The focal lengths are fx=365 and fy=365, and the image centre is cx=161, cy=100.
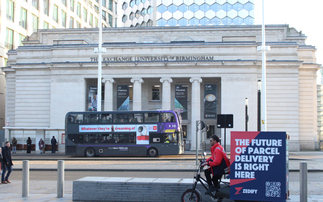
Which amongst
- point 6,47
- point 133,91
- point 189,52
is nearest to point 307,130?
point 189,52

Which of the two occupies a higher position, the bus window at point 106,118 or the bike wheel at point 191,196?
the bus window at point 106,118

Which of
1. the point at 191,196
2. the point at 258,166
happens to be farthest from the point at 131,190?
the point at 258,166

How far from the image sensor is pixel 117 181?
9.52 meters

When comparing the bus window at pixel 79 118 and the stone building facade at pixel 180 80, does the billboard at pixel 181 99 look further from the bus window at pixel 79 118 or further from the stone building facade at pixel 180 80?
the bus window at pixel 79 118

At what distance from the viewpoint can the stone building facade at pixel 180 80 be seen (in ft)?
122

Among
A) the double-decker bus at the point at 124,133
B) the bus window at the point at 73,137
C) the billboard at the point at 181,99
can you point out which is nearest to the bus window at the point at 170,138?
the double-decker bus at the point at 124,133

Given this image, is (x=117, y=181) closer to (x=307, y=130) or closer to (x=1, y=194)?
(x=1, y=194)

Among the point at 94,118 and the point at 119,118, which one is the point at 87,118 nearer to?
the point at 94,118

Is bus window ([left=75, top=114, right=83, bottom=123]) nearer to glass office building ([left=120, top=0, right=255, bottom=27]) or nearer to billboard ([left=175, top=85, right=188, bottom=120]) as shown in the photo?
billboard ([left=175, top=85, right=188, bottom=120])

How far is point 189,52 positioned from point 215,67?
3.13m

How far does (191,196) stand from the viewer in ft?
28.4

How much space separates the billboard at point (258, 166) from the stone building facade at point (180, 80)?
28.8m

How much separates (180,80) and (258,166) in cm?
3188

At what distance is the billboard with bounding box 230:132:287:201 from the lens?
805cm
